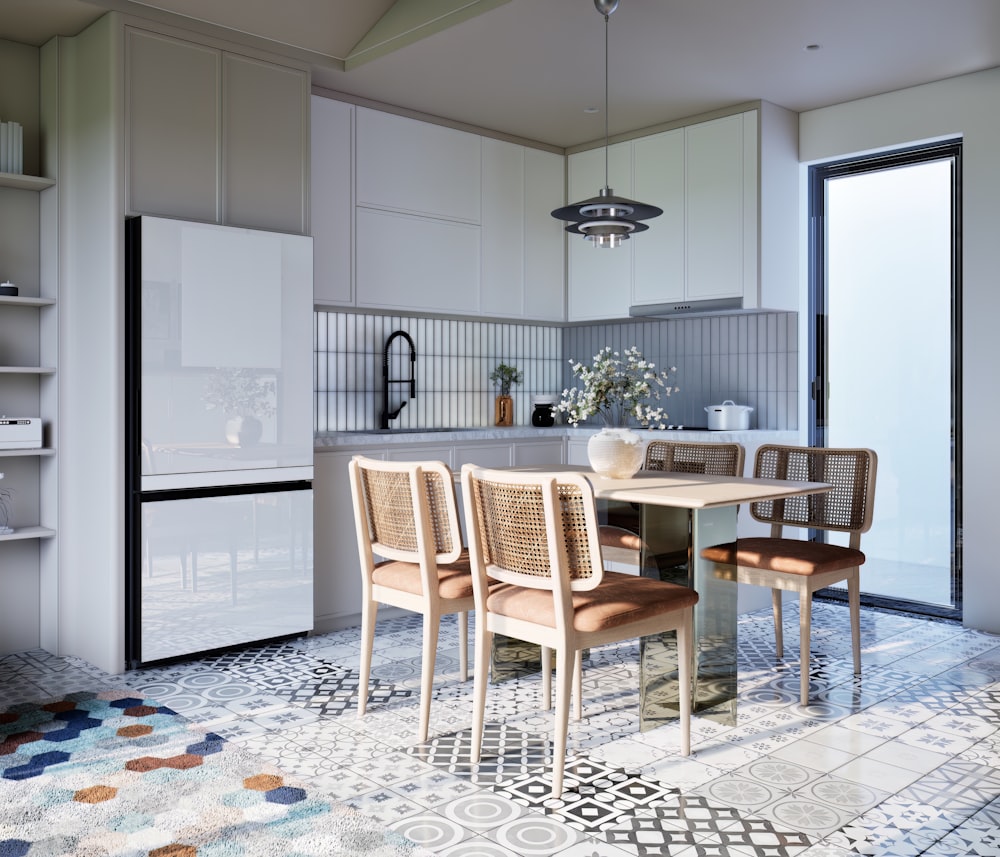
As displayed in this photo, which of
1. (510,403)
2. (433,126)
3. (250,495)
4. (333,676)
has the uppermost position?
(433,126)

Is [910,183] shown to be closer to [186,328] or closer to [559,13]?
[559,13]

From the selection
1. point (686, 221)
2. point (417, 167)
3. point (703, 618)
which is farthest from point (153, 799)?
point (686, 221)

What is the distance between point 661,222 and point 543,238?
76 cm

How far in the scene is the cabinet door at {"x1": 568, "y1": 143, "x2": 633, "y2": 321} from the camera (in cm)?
534

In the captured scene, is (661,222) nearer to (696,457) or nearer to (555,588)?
(696,457)

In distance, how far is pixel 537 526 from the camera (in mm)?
2559

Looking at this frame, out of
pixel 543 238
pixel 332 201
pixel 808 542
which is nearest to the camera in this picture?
pixel 808 542

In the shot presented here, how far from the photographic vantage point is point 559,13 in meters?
3.62

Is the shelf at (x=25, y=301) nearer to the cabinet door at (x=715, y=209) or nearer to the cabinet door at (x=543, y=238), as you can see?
the cabinet door at (x=543, y=238)

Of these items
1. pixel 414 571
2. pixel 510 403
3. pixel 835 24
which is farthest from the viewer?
pixel 510 403

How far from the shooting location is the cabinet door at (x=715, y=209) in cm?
483

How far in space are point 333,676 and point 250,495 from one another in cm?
83

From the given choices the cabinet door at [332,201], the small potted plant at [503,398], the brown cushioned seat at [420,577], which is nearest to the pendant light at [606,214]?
the brown cushioned seat at [420,577]

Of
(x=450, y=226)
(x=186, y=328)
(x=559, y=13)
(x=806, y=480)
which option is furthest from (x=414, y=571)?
(x=450, y=226)
